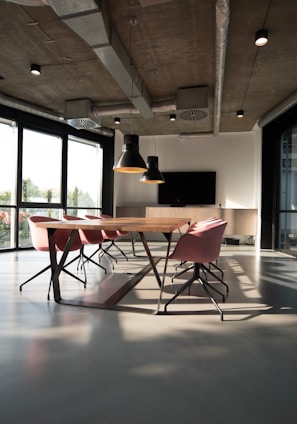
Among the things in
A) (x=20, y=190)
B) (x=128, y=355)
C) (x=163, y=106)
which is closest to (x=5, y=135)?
(x=20, y=190)

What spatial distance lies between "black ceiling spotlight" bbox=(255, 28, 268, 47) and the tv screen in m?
5.13

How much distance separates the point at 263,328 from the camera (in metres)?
2.35

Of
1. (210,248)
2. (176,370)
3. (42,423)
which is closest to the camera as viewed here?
(42,423)

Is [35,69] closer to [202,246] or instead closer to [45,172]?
[45,172]

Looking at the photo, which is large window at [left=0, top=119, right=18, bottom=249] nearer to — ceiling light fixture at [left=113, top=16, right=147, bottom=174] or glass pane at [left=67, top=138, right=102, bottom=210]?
glass pane at [left=67, top=138, right=102, bottom=210]

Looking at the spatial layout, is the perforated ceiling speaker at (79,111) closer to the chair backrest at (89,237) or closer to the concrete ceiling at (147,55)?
the concrete ceiling at (147,55)

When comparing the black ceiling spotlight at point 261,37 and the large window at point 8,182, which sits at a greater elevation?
the black ceiling spotlight at point 261,37

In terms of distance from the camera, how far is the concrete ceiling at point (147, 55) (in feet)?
10.9

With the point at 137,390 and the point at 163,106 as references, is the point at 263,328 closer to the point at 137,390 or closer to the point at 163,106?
the point at 137,390

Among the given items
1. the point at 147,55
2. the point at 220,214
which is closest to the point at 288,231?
the point at 220,214

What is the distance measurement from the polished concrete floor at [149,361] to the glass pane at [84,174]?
16.3ft

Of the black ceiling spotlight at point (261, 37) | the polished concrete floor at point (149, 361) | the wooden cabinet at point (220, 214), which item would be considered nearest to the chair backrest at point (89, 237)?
the polished concrete floor at point (149, 361)

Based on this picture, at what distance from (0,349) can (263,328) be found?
1980 millimetres

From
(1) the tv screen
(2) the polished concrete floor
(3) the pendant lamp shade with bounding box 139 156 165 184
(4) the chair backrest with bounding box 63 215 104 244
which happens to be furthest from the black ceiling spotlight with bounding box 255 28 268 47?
(1) the tv screen
